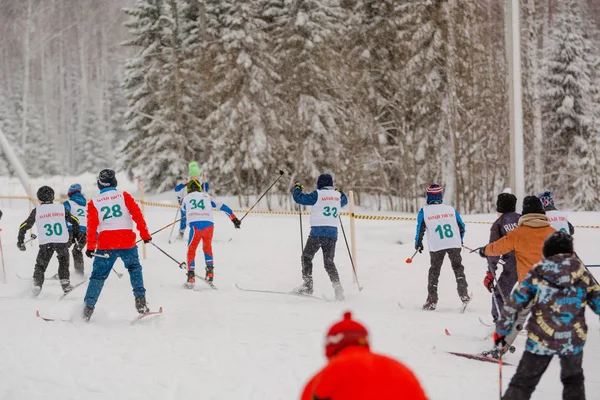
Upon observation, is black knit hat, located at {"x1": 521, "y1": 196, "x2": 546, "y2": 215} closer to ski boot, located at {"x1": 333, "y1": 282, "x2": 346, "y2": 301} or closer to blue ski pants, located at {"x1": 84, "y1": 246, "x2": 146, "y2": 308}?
ski boot, located at {"x1": 333, "y1": 282, "x2": 346, "y2": 301}

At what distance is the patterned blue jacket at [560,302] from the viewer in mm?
3939

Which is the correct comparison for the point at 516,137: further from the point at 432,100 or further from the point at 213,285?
the point at 432,100

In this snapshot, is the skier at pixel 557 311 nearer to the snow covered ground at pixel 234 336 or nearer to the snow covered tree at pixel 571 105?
the snow covered ground at pixel 234 336

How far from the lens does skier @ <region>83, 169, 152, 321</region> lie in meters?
7.05

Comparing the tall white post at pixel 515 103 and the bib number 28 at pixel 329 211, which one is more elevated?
the tall white post at pixel 515 103

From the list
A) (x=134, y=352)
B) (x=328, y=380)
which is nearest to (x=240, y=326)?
(x=134, y=352)

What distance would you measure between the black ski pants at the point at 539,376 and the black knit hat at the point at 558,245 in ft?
2.35

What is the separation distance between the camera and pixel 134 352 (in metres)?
5.88

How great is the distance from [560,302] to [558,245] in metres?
0.39

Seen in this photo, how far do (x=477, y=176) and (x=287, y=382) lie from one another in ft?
66.7

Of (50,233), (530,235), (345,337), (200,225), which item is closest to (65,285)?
(50,233)

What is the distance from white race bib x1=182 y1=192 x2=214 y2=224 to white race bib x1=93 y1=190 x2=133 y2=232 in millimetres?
2820

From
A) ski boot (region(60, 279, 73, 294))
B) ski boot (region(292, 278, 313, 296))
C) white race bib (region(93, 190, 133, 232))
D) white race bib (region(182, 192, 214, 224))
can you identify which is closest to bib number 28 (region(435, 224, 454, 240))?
ski boot (region(292, 278, 313, 296))

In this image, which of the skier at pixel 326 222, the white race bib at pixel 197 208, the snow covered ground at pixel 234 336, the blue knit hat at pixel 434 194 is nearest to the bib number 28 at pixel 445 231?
the blue knit hat at pixel 434 194
